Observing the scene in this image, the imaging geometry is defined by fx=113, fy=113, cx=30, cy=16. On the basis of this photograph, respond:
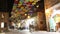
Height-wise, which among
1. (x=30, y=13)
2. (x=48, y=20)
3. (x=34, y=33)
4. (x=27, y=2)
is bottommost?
(x=34, y=33)

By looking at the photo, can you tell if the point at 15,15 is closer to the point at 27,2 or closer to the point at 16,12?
the point at 16,12

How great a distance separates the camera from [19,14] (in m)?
2.72

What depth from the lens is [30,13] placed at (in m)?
2.71

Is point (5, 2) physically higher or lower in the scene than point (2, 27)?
higher

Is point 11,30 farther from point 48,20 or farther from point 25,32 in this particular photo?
point 48,20

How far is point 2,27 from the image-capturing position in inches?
105

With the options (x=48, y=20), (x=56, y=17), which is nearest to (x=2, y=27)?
(x=48, y=20)

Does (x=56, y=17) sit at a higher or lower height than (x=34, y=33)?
higher

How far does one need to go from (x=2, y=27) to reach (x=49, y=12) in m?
1.18

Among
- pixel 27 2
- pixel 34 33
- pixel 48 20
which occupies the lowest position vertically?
pixel 34 33

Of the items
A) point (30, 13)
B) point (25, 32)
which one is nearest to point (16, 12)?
point (30, 13)

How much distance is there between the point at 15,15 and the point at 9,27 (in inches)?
12.6

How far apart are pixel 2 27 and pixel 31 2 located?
0.92 meters

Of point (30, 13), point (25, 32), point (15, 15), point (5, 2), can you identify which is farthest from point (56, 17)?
point (5, 2)
